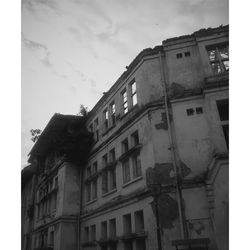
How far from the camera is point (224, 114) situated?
11.9 metres

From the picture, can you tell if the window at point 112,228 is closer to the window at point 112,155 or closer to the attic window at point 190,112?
the window at point 112,155

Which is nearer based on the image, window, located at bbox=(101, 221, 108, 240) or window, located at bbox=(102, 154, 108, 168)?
window, located at bbox=(101, 221, 108, 240)

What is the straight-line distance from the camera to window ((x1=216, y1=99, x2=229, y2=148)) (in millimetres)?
11003

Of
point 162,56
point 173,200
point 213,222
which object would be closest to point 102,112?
point 162,56

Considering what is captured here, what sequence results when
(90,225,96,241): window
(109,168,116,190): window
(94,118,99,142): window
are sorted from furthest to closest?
1. (94,118,99,142): window
2. (90,225,96,241): window
3. (109,168,116,190): window

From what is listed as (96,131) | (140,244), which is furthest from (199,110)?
(96,131)

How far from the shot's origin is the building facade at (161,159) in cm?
1002

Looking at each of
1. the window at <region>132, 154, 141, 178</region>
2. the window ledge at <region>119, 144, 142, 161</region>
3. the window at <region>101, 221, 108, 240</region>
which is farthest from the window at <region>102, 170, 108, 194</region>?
the window at <region>132, 154, 141, 178</region>

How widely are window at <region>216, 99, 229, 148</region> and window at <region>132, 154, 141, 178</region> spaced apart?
14.4 feet

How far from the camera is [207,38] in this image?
514 inches

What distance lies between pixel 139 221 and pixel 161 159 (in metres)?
3.25

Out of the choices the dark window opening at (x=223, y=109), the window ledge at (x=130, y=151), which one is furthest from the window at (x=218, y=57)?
the window ledge at (x=130, y=151)

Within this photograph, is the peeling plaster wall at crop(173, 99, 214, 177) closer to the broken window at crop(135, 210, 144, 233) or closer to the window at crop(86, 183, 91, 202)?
the broken window at crop(135, 210, 144, 233)

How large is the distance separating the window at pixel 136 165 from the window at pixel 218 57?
5.70m
